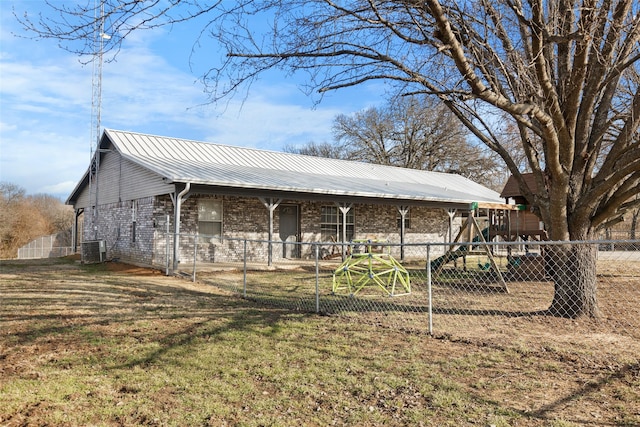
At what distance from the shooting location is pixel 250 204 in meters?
16.9

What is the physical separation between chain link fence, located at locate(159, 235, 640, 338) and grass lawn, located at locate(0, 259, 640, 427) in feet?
2.41

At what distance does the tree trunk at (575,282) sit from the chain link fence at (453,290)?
0.01 m

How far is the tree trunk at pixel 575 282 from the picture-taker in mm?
6766

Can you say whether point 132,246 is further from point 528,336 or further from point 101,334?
point 528,336

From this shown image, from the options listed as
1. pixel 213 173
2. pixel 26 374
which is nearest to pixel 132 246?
pixel 213 173

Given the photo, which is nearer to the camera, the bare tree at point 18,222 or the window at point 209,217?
the window at point 209,217

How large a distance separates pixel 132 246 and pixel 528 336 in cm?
1396

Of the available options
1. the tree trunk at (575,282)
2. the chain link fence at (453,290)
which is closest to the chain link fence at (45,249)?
the chain link fence at (453,290)

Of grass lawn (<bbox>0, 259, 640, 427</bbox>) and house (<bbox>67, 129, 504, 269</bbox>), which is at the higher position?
house (<bbox>67, 129, 504, 269</bbox>)

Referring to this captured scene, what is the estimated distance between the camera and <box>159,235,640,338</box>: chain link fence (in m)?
6.68

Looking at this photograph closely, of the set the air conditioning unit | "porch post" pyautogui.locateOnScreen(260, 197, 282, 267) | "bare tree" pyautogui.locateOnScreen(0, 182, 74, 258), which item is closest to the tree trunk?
"porch post" pyautogui.locateOnScreen(260, 197, 282, 267)

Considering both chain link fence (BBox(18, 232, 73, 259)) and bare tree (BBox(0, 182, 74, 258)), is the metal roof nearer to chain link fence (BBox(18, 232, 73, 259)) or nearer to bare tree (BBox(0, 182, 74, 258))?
chain link fence (BBox(18, 232, 73, 259))

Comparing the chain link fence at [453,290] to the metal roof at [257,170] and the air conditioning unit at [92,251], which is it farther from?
the air conditioning unit at [92,251]

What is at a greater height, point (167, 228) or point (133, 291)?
point (167, 228)
